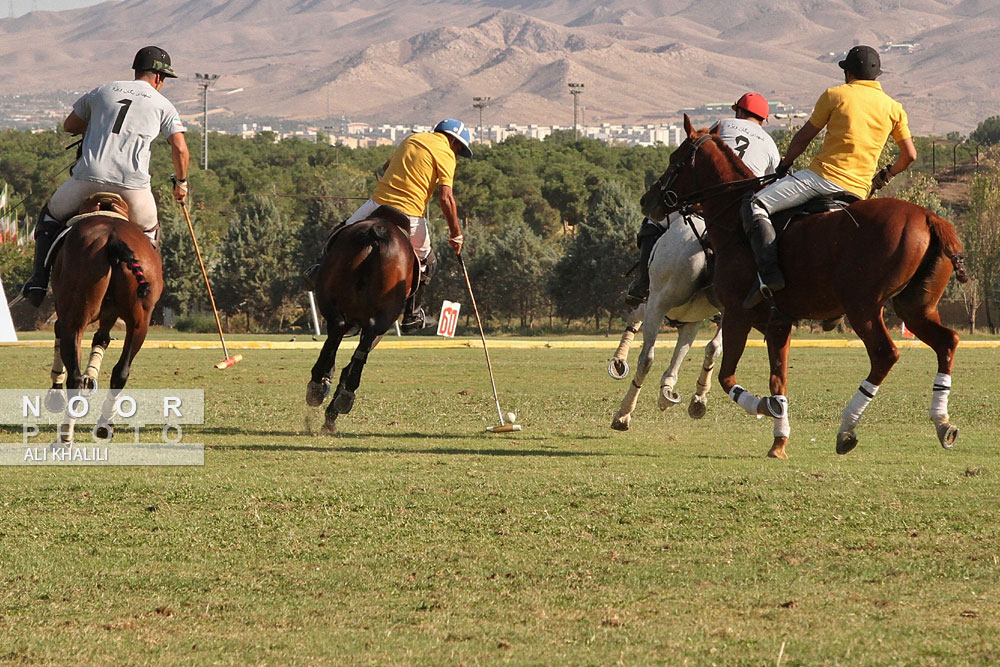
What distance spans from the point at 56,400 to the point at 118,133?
107 inches

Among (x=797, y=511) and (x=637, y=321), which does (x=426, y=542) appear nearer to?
(x=797, y=511)

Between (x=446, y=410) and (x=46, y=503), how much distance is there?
8.21 meters

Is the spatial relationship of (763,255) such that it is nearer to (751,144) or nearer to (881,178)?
(881,178)

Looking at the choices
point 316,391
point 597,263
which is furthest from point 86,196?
point 597,263

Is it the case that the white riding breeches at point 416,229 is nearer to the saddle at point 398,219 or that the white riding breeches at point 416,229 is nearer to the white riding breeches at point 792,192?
the saddle at point 398,219

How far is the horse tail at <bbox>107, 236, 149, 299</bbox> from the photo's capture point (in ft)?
40.4

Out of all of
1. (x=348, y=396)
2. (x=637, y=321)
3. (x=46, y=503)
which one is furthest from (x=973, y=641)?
(x=637, y=321)

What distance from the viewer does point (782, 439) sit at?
41.2 ft

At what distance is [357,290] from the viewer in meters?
14.2

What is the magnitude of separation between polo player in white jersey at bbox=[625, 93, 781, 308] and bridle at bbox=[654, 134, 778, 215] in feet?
2.59

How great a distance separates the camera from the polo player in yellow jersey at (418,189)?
14828 millimetres

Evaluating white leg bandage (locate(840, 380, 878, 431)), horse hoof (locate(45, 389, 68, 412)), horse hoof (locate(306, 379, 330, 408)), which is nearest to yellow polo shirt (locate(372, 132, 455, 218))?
horse hoof (locate(306, 379, 330, 408))

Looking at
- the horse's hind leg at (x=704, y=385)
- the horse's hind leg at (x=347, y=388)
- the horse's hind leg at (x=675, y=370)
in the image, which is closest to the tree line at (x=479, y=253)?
the horse's hind leg at (x=675, y=370)

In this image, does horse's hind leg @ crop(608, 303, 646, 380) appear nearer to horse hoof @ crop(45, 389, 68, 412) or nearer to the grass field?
the grass field
